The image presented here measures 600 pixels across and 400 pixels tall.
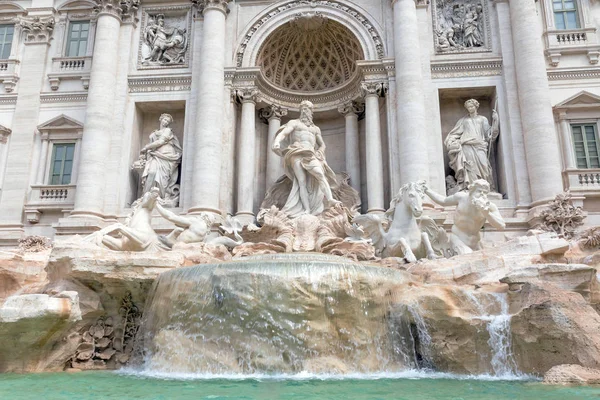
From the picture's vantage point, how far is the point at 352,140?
17000 millimetres

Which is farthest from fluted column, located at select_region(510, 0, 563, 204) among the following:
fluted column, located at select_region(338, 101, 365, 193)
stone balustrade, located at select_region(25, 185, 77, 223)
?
stone balustrade, located at select_region(25, 185, 77, 223)

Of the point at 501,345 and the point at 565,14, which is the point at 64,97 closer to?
the point at 501,345

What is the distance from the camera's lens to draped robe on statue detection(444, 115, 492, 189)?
49.2 ft

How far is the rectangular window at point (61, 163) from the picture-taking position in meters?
17.1

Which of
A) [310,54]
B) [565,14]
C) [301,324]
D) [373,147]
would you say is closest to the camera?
[301,324]

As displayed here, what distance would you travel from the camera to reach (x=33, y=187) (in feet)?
55.2

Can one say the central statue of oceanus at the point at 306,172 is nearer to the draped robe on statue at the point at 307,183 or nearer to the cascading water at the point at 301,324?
the draped robe on statue at the point at 307,183

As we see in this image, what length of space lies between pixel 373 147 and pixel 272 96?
14.7ft

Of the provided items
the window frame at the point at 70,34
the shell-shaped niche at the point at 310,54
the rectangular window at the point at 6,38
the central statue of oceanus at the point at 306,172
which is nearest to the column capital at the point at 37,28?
the window frame at the point at 70,34

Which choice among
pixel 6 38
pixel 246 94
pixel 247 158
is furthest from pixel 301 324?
pixel 6 38

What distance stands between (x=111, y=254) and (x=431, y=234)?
7.09 meters

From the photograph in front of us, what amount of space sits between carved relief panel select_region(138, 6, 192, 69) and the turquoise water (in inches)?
514

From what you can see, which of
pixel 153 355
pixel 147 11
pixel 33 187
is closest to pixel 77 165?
pixel 33 187

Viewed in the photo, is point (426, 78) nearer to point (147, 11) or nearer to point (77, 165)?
point (147, 11)
